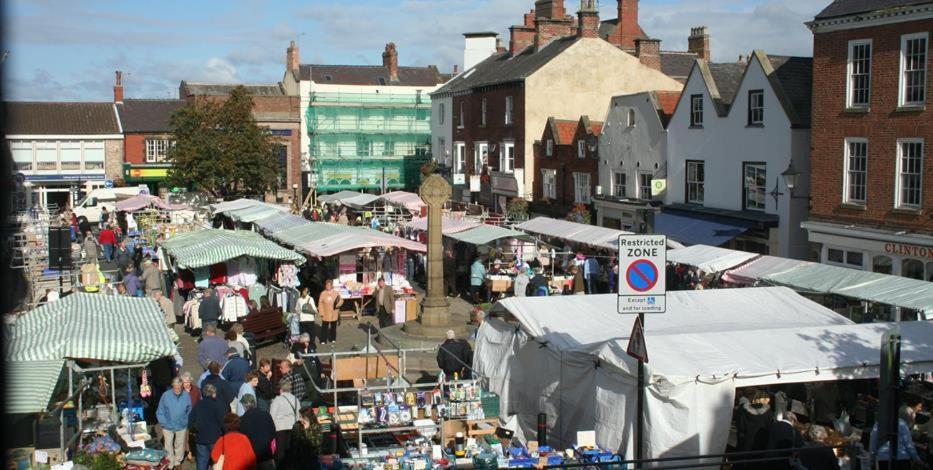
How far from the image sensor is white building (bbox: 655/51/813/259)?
27.9 meters

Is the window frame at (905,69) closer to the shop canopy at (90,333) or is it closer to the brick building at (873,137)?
the brick building at (873,137)

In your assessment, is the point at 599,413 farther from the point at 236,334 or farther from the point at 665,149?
the point at 665,149

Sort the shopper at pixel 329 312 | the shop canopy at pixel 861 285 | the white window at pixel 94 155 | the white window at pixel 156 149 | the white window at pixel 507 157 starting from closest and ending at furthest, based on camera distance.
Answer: the shop canopy at pixel 861 285 < the shopper at pixel 329 312 < the white window at pixel 507 157 < the white window at pixel 94 155 < the white window at pixel 156 149

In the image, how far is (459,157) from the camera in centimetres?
5447

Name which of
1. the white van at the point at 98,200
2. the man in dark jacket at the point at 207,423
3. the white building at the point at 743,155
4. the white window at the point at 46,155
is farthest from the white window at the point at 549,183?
the white window at the point at 46,155

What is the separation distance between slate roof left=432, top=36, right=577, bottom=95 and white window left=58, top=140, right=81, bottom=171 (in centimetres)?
2562

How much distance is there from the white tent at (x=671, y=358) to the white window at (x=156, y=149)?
186 ft

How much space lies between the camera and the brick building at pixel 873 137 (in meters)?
23.0

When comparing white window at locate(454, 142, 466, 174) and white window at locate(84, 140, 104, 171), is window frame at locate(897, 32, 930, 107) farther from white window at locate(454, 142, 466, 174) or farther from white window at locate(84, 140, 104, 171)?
white window at locate(84, 140, 104, 171)

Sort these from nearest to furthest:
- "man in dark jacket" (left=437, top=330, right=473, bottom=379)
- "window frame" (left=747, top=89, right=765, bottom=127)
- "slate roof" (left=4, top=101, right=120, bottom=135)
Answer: "man in dark jacket" (left=437, top=330, right=473, bottom=379), "window frame" (left=747, top=89, right=765, bottom=127), "slate roof" (left=4, top=101, right=120, bottom=135)

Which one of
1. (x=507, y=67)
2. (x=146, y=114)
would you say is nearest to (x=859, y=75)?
(x=507, y=67)

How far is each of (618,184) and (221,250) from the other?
60.4ft

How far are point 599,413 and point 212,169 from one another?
1750 inches

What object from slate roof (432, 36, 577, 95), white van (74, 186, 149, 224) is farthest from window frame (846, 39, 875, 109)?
white van (74, 186, 149, 224)
